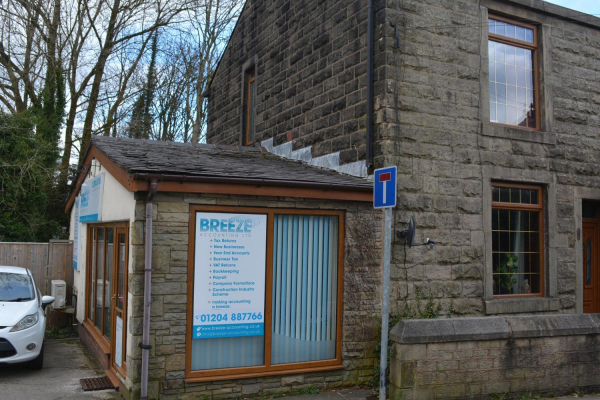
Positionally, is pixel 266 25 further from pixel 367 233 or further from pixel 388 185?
pixel 388 185

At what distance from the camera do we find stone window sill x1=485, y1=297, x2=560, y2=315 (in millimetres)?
9234

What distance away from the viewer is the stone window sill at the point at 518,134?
952cm

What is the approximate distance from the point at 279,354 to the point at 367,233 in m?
2.11

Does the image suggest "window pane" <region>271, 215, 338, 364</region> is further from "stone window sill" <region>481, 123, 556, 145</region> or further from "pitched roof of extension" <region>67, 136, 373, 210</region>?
"stone window sill" <region>481, 123, 556, 145</region>

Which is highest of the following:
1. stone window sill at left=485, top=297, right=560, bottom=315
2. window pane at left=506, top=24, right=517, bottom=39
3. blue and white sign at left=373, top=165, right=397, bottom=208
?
window pane at left=506, top=24, right=517, bottom=39

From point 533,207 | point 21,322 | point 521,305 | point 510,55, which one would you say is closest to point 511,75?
point 510,55

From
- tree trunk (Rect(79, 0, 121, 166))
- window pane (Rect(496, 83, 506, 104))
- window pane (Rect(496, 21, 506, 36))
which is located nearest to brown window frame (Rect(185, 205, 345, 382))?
window pane (Rect(496, 83, 506, 104))

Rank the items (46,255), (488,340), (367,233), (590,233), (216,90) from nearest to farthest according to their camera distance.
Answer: (488,340) < (367,233) < (590,233) < (46,255) < (216,90)

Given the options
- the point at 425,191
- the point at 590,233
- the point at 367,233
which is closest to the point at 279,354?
the point at 367,233

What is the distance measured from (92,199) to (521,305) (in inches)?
295

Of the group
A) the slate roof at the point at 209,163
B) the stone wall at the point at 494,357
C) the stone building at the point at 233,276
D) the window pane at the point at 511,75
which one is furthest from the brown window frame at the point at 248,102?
the stone wall at the point at 494,357

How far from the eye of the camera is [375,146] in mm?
8805

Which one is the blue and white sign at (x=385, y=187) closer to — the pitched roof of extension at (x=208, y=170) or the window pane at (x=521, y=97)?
the pitched roof of extension at (x=208, y=170)

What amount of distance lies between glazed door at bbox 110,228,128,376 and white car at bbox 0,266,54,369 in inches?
46.1
